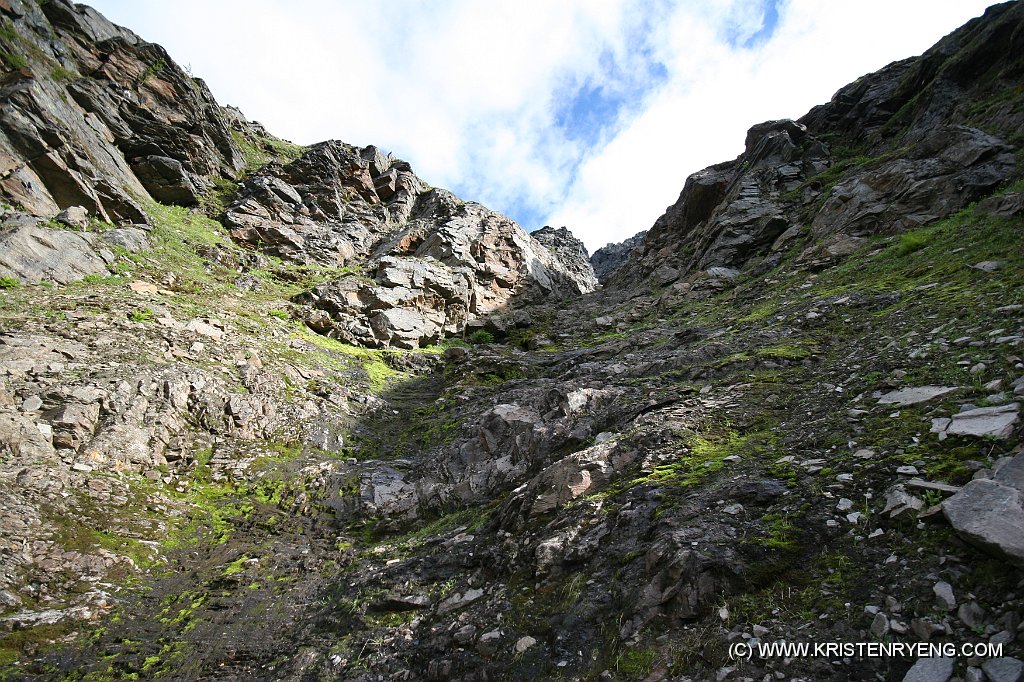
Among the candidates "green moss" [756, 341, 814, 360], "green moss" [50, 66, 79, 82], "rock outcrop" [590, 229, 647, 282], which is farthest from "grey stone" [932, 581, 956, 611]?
"rock outcrop" [590, 229, 647, 282]

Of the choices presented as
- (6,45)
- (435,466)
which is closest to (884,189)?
(435,466)

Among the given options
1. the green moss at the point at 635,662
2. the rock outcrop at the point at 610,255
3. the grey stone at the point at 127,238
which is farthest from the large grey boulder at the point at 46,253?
the rock outcrop at the point at 610,255

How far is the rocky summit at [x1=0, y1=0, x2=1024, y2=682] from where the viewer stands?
157 inches

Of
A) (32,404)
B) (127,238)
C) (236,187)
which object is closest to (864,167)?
(32,404)

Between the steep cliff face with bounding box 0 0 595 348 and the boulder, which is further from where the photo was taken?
the steep cliff face with bounding box 0 0 595 348

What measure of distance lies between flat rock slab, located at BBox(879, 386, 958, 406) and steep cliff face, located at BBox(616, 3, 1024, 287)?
434 inches

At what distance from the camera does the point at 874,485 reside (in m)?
4.42

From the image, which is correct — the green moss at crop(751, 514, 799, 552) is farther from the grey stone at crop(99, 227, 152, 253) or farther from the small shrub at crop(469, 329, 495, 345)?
the grey stone at crop(99, 227, 152, 253)

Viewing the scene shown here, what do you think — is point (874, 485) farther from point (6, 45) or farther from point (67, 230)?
point (6, 45)

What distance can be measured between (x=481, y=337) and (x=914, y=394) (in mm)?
18111

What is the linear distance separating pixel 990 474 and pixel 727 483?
2.24 metres

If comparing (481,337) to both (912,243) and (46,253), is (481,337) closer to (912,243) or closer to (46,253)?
(46,253)

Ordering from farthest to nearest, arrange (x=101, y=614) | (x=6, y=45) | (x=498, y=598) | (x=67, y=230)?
(x=6, y=45)
(x=67, y=230)
(x=101, y=614)
(x=498, y=598)

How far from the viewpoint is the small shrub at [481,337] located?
882 inches
